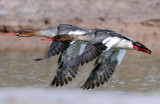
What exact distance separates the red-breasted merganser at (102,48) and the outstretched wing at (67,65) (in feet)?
0.33

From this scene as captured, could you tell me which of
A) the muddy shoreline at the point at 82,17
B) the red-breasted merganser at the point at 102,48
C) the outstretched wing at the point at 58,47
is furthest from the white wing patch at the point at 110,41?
the muddy shoreline at the point at 82,17

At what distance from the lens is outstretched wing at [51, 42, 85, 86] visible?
1222 centimetres

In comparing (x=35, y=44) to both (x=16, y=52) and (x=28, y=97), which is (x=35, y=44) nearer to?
(x=16, y=52)

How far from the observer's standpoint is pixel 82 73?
50.9 feet

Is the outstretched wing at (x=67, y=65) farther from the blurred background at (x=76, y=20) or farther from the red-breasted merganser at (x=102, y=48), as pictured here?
the blurred background at (x=76, y=20)

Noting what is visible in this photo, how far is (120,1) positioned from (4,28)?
14.6 feet

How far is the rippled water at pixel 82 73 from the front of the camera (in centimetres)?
1409

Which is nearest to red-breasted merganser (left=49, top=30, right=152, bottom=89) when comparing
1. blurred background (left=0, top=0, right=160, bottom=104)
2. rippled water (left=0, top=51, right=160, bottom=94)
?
rippled water (left=0, top=51, right=160, bottom=94)

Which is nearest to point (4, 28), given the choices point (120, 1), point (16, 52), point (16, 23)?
point (16, 23)

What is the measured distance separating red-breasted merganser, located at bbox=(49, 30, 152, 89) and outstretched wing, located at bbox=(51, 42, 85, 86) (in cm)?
10

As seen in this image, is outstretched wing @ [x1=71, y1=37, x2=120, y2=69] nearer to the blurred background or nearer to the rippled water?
the rippled water

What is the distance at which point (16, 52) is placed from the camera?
62.5ft

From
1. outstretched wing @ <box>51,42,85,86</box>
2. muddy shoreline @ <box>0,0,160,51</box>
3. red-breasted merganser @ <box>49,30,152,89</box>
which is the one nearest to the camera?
red-breasted merganser @ <box>49,30,152,89</box>

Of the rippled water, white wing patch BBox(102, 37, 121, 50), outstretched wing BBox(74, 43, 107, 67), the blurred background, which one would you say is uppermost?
the blurred background
